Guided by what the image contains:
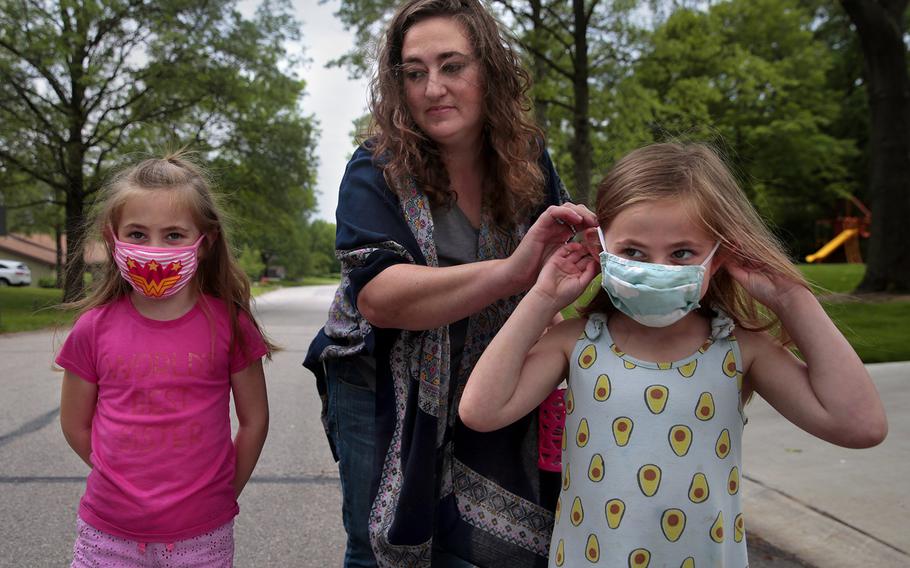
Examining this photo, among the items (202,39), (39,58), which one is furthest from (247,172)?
(39,58)

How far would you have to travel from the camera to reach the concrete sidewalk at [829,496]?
10.7ft

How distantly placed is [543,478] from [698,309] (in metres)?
0.58

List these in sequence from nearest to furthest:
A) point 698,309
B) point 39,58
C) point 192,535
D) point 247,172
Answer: point 698,309 → point 192,535 → point 39,58 → point 247,172

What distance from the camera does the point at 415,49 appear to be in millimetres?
1948

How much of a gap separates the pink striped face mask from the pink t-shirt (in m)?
0.11

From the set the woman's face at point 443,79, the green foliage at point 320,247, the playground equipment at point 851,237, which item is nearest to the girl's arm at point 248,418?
the woman's face at point 443,79

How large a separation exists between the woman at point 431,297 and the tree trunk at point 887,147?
11.6 m

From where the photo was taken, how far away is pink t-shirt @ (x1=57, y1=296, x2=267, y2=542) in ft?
6.75

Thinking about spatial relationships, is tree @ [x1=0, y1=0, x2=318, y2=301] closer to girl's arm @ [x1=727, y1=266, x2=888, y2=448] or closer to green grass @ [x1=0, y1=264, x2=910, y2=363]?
green grass @ [x1=0, y1=264, x2=910, y2=363]

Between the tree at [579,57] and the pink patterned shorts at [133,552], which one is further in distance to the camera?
the tree at [579,57]

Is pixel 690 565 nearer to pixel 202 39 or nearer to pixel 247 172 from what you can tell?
pixel 202 39

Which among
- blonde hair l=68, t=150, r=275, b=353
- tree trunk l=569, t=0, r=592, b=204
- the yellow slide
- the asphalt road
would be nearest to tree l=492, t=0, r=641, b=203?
tree trunk l=569, t=0, r=592, b=204

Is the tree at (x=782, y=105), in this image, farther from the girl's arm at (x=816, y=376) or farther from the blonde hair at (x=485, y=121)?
the girl's arm at (x=816, y=376)

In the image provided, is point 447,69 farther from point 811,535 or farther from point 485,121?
point 811,535
